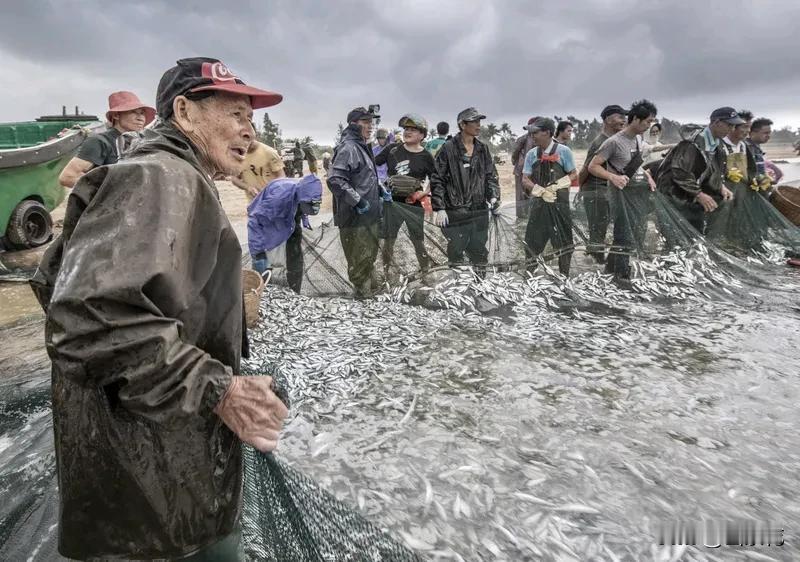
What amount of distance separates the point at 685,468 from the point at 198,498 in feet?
10.9

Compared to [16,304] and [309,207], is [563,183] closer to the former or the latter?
[309,207]

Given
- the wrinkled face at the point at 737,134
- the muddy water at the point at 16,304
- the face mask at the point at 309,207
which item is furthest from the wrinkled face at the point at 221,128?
the wrinkled face at the point at 737,134

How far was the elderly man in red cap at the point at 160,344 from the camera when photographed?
52.9 inches

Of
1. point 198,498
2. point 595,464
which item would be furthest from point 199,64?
point 595,464

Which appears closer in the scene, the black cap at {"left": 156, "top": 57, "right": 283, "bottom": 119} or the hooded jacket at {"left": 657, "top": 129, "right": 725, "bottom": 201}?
the black cap at {"left": 156, "top": 57, "right": 283, "bottom": 119}

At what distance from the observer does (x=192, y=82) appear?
1.79 metres

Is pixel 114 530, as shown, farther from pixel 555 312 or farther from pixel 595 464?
pixel 555 312

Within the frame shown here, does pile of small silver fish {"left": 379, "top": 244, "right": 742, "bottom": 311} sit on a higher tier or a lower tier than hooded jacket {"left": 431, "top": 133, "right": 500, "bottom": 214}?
lower

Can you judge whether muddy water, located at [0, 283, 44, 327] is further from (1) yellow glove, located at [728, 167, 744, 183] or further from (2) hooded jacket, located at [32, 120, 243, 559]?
(1) yellow glove, located at [728, 167, 744, 183]

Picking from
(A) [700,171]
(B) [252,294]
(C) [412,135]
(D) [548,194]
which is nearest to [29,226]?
(B) [252,294]

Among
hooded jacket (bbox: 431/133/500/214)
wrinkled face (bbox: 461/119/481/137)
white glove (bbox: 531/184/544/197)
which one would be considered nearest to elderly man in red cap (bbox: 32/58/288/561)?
hooded jacket (bbox: 431/133/500/214)

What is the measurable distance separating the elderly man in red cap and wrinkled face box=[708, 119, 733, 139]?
9.68 meters

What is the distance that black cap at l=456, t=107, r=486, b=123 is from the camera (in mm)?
8023

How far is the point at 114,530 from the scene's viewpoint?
5.40 feet
